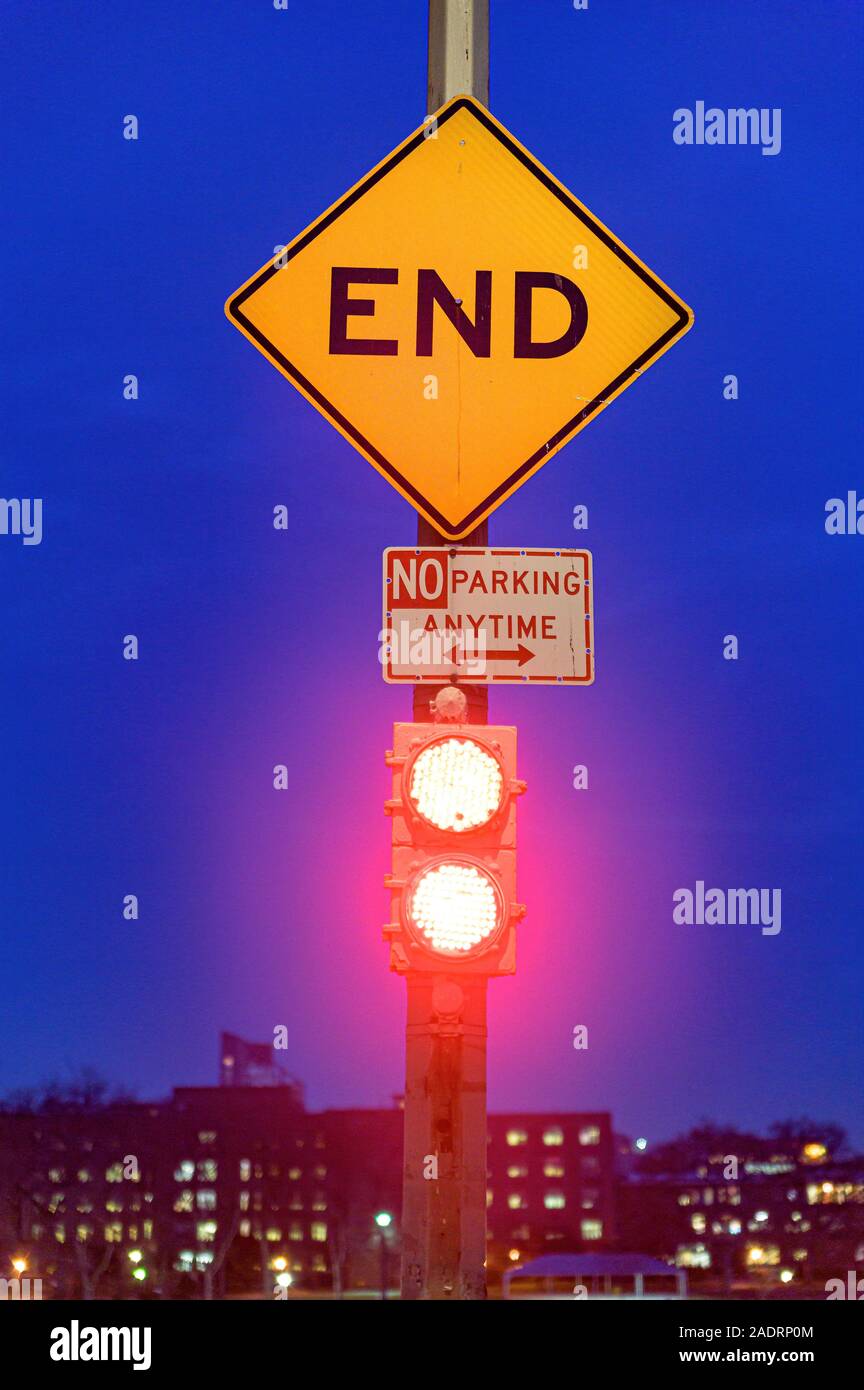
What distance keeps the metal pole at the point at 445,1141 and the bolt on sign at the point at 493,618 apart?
1.05m

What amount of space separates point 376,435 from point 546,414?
590mm

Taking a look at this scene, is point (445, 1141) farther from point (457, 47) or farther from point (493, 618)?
point (457, 47)

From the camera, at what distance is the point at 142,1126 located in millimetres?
126250

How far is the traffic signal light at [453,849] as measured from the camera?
15.4 feet

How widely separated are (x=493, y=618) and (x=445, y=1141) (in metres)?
1.63

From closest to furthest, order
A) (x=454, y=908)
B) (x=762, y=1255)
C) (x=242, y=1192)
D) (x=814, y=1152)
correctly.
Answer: (x=454, y=908), (x=814, y=1152), (x=242, y=1192), (x=762, y=1255)

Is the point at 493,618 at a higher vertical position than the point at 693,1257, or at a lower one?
higher

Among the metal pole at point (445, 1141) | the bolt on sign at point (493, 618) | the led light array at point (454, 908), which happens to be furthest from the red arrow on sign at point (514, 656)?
the metal pole at point (445, 1141)

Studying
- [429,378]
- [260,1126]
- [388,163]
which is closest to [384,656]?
[429,378]

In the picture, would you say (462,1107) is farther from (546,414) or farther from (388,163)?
(388,163)

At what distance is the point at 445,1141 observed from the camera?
477 centimetres

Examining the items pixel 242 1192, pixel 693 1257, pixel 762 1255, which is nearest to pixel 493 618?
pixel 242 1192

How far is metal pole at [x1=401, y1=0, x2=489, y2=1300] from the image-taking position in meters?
4.73

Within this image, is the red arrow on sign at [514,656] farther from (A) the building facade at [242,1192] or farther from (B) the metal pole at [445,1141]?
(A) the building facade at [242,1192]
